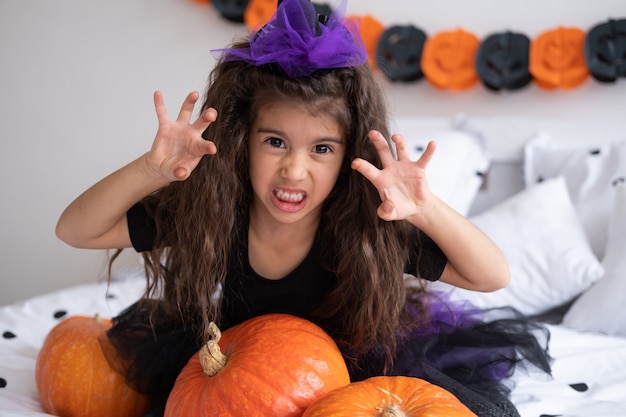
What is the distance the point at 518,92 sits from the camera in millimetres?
2107

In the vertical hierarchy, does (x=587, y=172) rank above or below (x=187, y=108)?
below

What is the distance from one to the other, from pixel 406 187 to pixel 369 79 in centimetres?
21

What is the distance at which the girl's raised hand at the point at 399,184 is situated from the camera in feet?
3.28

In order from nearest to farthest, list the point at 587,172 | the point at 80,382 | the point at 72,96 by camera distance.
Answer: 1. the point at 80,382
2. the point at 587,172
3. the point at 72,96

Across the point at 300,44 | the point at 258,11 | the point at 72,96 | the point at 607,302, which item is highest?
the point at 258,11

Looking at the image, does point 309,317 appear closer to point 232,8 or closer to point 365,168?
point 365,168

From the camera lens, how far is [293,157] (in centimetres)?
104

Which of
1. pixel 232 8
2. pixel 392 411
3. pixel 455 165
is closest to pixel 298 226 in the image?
pixel 392 411

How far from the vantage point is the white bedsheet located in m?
1.15

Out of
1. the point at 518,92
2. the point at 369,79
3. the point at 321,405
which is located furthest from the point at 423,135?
the point at 321,405

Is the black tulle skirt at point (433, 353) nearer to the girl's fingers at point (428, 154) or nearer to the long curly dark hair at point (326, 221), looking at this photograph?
the long curly dark hair at point (326, 221)

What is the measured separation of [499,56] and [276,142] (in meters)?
1.19

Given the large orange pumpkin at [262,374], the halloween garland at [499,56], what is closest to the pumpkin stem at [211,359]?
the large orange pumpkin at [262,374]

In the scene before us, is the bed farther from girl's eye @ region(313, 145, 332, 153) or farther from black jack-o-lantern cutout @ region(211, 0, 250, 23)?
black jack-o-lantern cutout @ region(211, 0, 250, 23)
